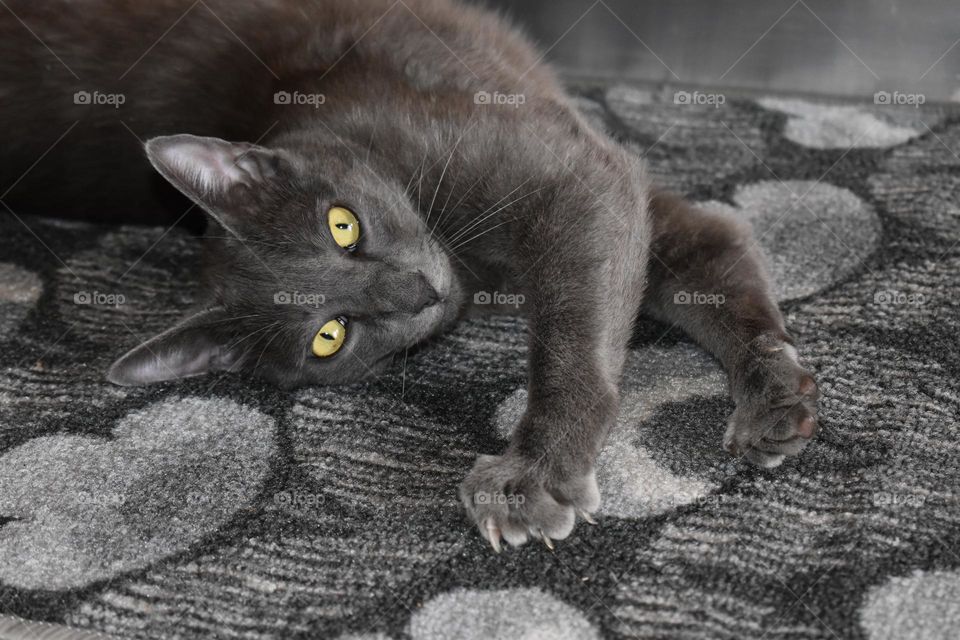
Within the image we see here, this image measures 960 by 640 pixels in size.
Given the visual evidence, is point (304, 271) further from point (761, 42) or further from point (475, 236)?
point (761, 42)

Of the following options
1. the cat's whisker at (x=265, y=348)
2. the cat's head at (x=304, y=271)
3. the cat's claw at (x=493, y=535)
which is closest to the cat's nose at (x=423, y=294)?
the cat's head at (x=304, y=271)

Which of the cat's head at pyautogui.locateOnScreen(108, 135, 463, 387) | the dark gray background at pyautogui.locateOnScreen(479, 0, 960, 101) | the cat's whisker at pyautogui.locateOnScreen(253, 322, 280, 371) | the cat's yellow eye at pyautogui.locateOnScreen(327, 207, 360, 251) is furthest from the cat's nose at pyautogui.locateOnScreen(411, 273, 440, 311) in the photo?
the dark gray background at pyautogui.locateOnScreen(479, 0, 960, 101)

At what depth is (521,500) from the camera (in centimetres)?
109

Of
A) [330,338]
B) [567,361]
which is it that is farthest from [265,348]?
[567,361]

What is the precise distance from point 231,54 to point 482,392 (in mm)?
720

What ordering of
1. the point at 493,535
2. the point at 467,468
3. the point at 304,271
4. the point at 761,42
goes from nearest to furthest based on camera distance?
1. the point at 493,535
2. the point at 467,468
3. the point at 304,271
4. the point at 761,42

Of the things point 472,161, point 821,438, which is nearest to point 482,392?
point 472,161

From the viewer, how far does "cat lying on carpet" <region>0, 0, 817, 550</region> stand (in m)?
1.21

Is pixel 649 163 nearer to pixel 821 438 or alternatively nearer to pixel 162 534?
pixel 821 438

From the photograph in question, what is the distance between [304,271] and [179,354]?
0.74 ft

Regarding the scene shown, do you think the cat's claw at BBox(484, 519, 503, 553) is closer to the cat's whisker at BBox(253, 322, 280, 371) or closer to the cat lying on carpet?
the cat lying on carpet

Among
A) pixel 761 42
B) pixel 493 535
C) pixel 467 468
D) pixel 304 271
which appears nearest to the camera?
pixel 493 535

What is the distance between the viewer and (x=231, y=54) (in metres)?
1.57

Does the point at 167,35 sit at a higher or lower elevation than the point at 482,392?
higher
